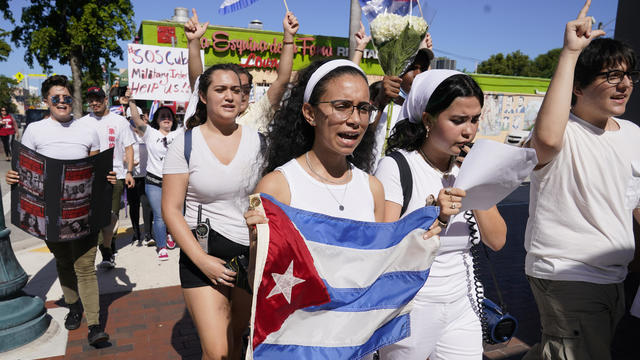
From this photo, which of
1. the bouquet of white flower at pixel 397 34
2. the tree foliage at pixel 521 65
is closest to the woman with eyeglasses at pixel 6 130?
the bouquet of white flower at pixel 397 34

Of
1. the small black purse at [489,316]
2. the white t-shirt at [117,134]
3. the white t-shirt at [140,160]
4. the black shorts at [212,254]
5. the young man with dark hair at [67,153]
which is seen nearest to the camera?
the small black purse at [489,316]

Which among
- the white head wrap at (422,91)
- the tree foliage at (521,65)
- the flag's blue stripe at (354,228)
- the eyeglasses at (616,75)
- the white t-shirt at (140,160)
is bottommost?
the white t-shirt at (140,160)

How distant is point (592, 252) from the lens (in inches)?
97.8

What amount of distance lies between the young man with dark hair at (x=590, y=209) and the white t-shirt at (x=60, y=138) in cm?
401

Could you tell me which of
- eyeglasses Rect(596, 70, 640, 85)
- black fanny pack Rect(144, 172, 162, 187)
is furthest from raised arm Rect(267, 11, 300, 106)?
black fanny pack Rect(144, 172, 162, 187)

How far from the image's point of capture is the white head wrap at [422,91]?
2.31 m

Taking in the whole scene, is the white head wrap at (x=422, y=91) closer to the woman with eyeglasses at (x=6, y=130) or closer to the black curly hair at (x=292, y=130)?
the black curly hair at (x=292, y=130)

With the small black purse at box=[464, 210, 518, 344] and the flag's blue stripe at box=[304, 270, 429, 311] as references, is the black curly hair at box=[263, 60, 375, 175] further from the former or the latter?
the small black purse at box=[464, 210, 518, 344]

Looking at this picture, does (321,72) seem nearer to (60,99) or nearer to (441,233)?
(441,233)

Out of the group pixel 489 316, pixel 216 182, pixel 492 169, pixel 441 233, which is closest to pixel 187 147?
pixel 216 182

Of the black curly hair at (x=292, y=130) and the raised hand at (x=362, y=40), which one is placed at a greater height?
the raised hand at (x=362, y=40)

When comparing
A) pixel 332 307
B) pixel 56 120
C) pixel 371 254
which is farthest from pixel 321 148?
pixel 56 120

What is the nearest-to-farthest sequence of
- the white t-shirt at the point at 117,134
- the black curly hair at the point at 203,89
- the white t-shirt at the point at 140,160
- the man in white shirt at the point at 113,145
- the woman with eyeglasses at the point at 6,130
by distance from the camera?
the black curly hair at the point at 203,89 → the man in white shirt at the point at 113,145 → the white t-shirt at the point at 117,134 → the white t-shirt at the point at 140,160 → the woman with eyeglasses at the point at 6,130

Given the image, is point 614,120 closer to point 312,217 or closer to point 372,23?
point 372,23
